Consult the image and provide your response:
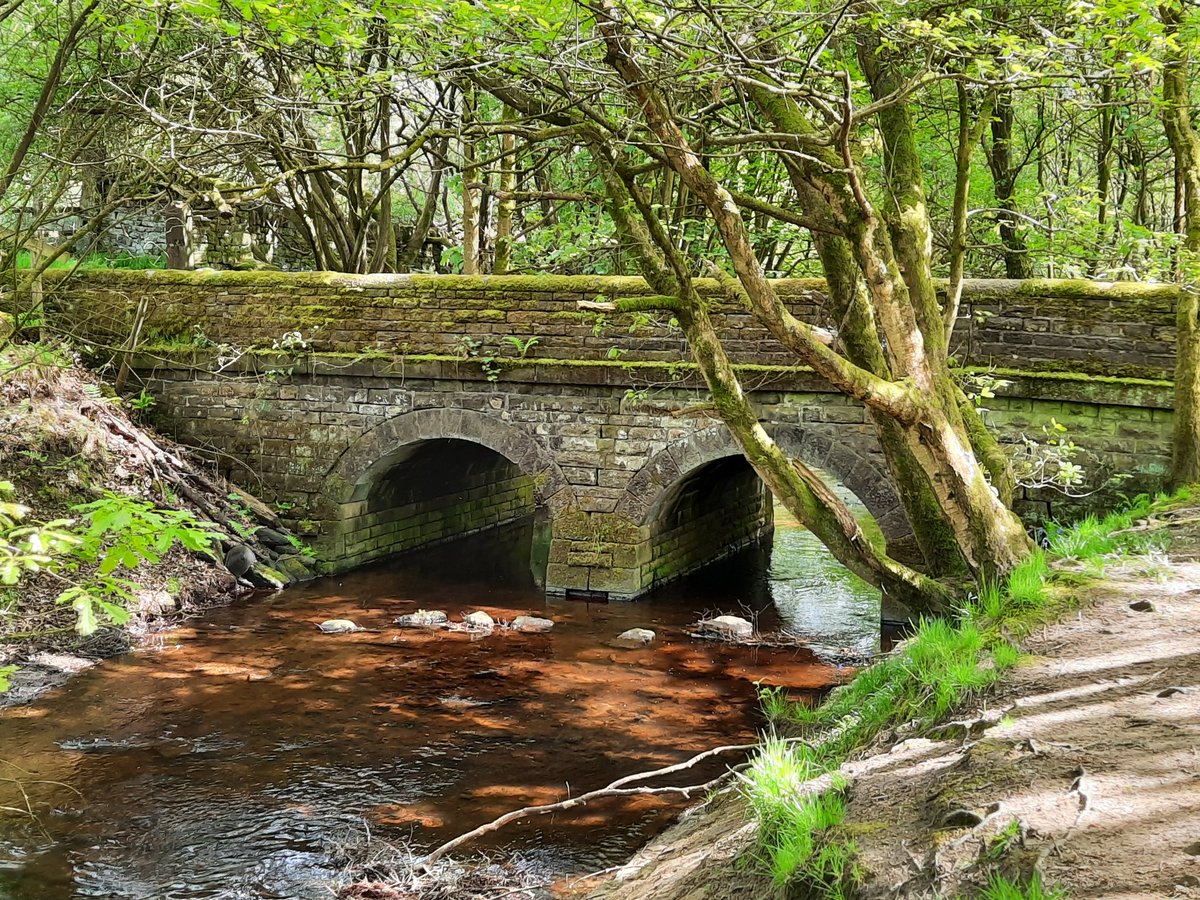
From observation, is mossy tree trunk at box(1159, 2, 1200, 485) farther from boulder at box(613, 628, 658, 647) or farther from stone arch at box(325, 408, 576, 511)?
stone arch at box(325, 408, 576, 511)

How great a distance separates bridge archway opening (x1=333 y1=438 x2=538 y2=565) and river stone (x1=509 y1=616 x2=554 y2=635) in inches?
95.7

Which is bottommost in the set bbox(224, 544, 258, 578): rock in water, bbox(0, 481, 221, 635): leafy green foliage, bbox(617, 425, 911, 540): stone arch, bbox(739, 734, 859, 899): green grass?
bbox(224, 544, 258, 578): rock in water

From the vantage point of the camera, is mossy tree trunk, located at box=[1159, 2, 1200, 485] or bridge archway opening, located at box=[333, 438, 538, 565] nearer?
mossy tree trunk, located at box=[1159, 2, 1200, 485]

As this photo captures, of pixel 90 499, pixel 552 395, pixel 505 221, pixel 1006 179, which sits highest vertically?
pixel 1006 179

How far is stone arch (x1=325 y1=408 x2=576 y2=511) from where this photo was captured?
1136 cm

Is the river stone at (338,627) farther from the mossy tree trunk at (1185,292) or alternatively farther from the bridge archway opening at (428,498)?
the mossy tree trunk at (1185,292)

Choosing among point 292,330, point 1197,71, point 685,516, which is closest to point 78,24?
point 292,330

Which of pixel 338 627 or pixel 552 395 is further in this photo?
pixel 552 395

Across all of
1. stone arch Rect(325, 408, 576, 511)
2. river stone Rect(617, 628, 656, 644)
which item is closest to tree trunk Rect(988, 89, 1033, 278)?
stone arch Rect(325, 408, 576, 511)

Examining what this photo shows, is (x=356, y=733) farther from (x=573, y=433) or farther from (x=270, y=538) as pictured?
(x=270, y=538)

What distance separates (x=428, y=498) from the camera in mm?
14375

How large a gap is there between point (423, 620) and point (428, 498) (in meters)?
4.06

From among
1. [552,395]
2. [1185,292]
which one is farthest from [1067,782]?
[552,395]

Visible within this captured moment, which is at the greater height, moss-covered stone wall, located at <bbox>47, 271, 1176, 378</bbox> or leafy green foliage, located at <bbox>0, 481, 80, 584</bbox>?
moss-covered stone wall, located at <bbox>47, 271, 1176, 378</bbox>
